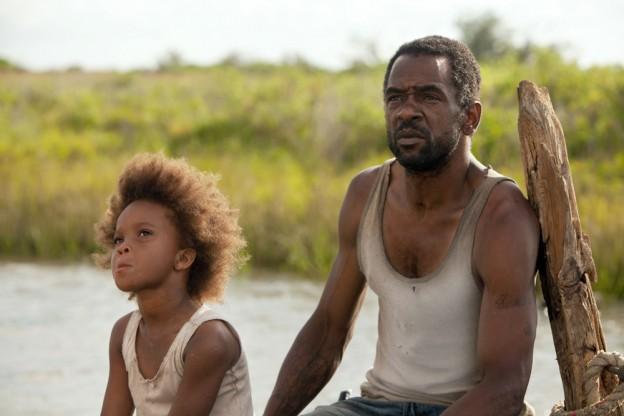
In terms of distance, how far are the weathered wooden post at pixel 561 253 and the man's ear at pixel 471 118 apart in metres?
0.15

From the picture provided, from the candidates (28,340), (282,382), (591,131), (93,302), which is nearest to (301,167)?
(591,131)

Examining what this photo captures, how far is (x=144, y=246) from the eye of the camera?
3.63m

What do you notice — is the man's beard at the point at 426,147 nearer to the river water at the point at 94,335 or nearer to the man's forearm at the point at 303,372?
Result: the man's forearm at the point at 303,372

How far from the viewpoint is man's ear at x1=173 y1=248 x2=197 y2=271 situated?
3.72 m

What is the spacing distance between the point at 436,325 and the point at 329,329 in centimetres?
46

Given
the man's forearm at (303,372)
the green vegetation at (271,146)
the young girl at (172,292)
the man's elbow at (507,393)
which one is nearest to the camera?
the man's elbow at (507,393)

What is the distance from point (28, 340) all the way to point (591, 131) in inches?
282

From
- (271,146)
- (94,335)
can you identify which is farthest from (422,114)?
(271,146)

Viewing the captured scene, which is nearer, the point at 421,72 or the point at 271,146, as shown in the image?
the point at 421,72

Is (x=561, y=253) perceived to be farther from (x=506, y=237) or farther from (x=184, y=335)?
(x=184, y=335)

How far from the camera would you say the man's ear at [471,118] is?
3.62 m

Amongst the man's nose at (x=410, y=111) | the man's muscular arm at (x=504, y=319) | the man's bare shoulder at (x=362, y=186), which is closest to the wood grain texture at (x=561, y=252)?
the man's muscular arm at (x=504, y=319)

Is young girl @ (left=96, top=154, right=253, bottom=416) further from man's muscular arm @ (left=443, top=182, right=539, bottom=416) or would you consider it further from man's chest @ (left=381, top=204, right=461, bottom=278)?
man's muscular arm @ (left=443, top=182, right=539, bottom=416)

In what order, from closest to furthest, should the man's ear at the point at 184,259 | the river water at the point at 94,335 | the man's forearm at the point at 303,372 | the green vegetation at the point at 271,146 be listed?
the man's ear at the point at 184,259 → the man's forearm at the point at 303,372 → the river water at the point at 94,335 → the green vegetation at the point at 271,146
